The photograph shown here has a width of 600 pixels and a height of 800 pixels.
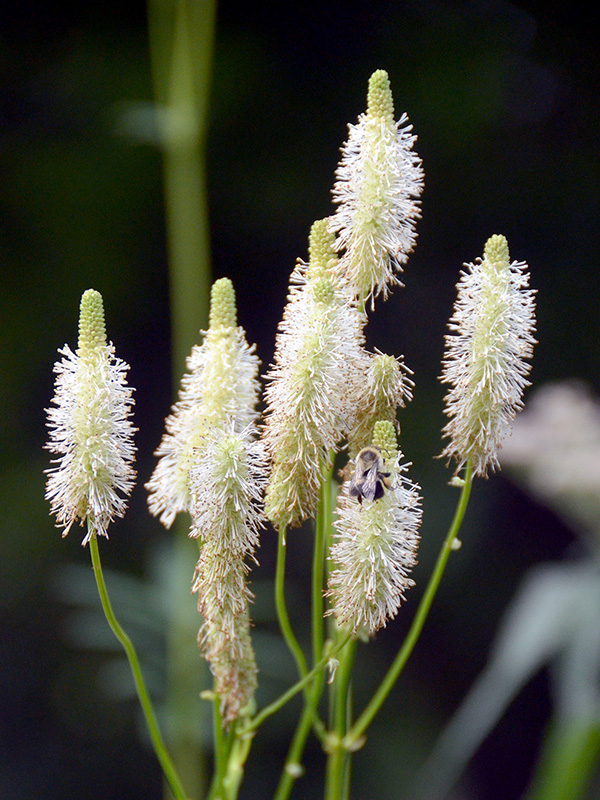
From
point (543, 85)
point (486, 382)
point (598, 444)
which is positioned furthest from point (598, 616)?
point (543, 85)

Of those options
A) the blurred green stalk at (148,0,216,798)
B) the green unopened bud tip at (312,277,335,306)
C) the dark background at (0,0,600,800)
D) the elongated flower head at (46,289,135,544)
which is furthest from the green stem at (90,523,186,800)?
the dark background at (0,0,600,800)

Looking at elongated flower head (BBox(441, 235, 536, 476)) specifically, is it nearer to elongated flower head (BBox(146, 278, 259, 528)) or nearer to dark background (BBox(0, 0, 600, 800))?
elongated flower head (BBox(146, 278, 259, 528))

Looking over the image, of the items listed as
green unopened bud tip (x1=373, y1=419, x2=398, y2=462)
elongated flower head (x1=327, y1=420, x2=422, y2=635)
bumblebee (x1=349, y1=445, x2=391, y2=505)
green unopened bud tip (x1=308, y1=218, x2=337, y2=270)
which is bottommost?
elongated flower head (x1=327, y1=420, x2=422, y2=635)

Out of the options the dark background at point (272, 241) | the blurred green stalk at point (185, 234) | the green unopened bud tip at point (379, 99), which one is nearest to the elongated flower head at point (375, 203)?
the green unopened bud tip at point (379, 99)

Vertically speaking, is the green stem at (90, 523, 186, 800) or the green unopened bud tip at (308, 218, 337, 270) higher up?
the green unopened bud tip at (308, 218, 337, 270)

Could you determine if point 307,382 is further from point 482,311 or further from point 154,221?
point 154,221

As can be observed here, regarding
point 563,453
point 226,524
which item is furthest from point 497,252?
point 563,453
